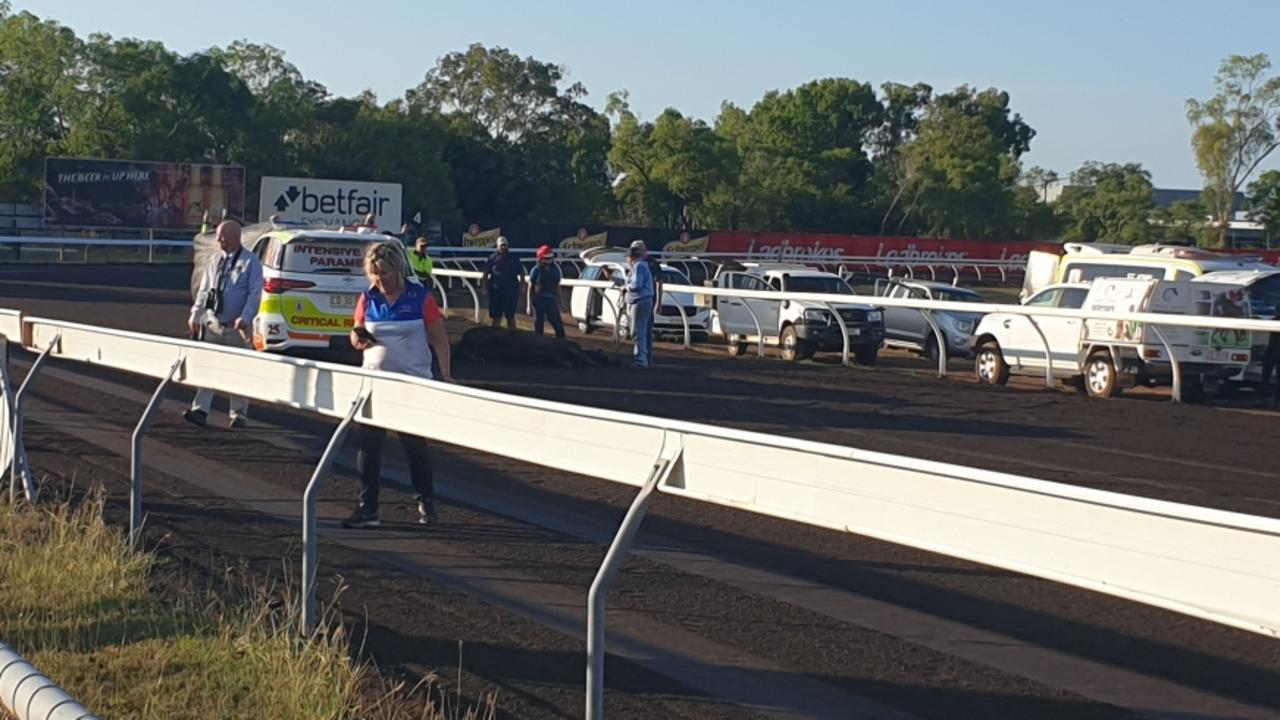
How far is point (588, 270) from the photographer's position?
30.1 meters

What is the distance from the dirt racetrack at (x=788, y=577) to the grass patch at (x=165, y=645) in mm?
495

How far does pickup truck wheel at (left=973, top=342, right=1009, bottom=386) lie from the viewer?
21.5 m

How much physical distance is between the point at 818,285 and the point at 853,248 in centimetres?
3935

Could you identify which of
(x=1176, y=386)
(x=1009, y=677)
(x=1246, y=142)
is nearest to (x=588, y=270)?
(x=1176, y=386)

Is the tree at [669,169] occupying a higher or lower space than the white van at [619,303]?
higher

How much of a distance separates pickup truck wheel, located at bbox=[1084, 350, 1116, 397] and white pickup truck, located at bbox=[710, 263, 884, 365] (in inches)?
159

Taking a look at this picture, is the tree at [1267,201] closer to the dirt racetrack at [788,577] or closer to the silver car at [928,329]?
the silver car at [928,329]

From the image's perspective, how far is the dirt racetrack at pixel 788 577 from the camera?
6449mm

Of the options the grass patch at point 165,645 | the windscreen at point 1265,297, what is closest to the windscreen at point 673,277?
Answer: the windscreen at point 1265,297

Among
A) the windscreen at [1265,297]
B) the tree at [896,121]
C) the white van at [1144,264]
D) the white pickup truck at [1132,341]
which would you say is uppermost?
the tree at [896,121]

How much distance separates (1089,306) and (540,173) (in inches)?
2630

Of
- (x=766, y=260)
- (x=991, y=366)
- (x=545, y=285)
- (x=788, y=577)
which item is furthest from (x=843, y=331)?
(x=766, y=260)

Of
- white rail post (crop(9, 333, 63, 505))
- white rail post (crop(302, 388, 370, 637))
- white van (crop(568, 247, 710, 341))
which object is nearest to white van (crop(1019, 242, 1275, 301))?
white van (crop(568, 247, 710, 341))

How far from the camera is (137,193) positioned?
56688 mm
